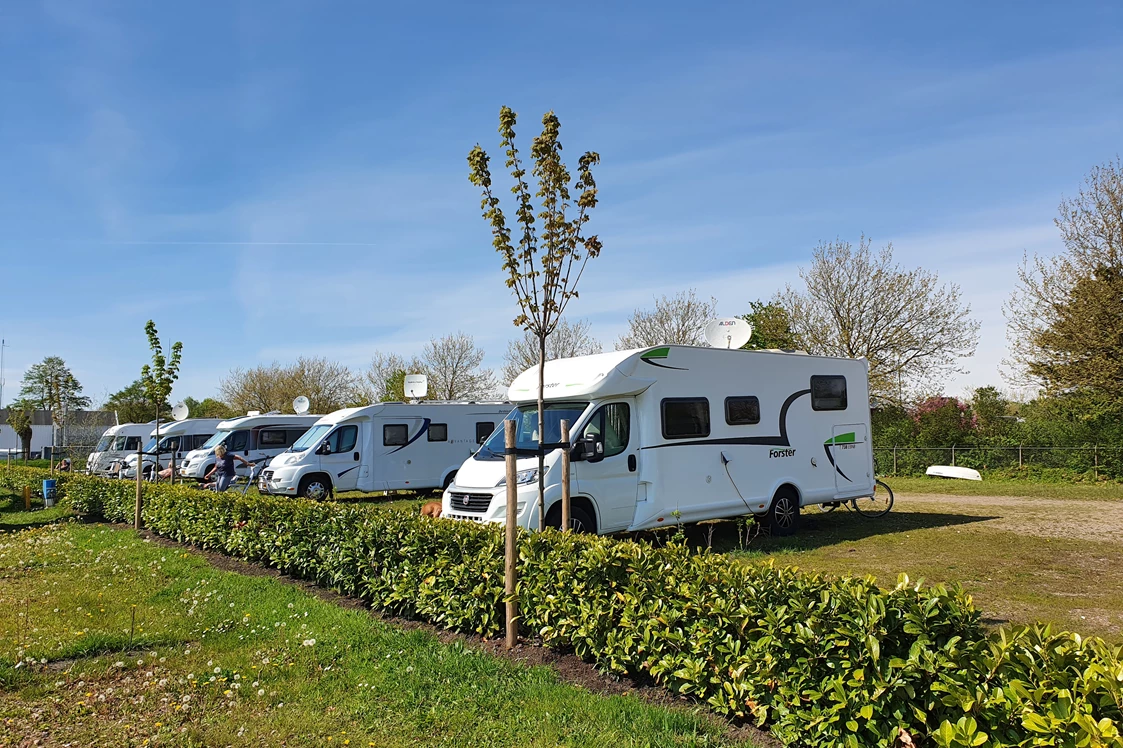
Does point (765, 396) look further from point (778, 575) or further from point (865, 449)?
point (778, 575)

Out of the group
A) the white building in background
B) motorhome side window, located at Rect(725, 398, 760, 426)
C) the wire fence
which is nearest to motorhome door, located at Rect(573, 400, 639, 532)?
motorhome side window, located at Rect(725, 398, 760, 426)

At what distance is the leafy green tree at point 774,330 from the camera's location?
103ft

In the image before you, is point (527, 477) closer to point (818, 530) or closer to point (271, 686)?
point (271, 686)

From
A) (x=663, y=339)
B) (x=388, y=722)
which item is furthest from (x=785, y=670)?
(x=663, y=339)

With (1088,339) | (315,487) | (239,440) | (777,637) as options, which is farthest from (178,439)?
(1088,339)

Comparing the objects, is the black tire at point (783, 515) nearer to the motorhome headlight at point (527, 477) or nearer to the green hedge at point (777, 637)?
the motorhome headlight at point (527, 477)

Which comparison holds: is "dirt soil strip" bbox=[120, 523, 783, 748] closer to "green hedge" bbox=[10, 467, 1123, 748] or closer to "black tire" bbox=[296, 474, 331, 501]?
"green hedge" bbox=[10, 467, 1123, 748]

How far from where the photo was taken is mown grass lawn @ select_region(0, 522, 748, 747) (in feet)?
13.9

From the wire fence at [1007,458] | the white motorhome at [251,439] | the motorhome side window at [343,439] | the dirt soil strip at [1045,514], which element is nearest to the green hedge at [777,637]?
the dirt soil strip at [1045,514]

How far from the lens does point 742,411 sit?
11109mm

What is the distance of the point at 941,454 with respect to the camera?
24.4 m

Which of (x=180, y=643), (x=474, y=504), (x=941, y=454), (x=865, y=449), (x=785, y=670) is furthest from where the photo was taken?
(x=941, y=454)

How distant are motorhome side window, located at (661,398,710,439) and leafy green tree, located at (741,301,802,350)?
68.0ft

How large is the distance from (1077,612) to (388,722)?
19.5 ft
